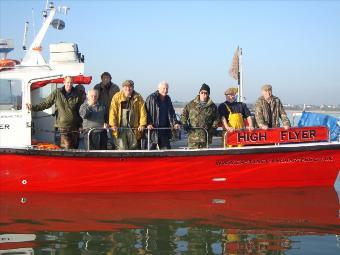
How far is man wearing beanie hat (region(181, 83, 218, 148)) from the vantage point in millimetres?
7742

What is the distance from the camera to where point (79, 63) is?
26.7ft

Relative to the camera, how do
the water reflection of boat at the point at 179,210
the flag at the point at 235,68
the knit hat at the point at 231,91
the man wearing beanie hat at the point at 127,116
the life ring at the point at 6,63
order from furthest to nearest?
the flag at the point at 235,68 → the life ring at the point at 6,63 → the knit hat at the point at 231,91 → the man wearing beanie hat at the point at 127,116 → the water reflection of boat at the point at 179,210

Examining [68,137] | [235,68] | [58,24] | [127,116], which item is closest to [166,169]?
[127,116]

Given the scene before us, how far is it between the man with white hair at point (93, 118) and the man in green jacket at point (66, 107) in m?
0.25

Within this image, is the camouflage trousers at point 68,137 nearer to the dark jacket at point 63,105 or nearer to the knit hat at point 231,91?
the dark jacket at point 63,105

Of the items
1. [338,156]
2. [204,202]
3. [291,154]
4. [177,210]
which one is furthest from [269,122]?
[177,210]

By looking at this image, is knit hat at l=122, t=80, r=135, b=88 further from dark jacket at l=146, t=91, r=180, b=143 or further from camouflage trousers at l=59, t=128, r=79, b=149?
camouflage trousers at l=59, t=128, r=79, b=149

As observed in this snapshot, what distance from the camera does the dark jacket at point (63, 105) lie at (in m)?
7.46

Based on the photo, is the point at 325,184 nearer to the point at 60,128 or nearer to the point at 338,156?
the point at 338,156

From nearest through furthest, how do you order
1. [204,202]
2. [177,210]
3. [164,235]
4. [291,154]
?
[164,235]
[177,210]
[204,202]
[291,154]

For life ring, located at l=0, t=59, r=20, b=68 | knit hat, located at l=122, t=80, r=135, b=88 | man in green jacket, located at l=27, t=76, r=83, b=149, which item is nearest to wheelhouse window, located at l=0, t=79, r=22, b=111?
life ring, located at l=0, t=59, r=20, b=68

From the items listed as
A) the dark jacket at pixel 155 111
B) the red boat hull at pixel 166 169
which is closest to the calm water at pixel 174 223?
the red boat hull at pixel 166 169

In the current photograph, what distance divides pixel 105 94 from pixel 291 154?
3.53 meters

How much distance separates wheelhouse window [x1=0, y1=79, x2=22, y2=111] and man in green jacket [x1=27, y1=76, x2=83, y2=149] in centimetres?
46
